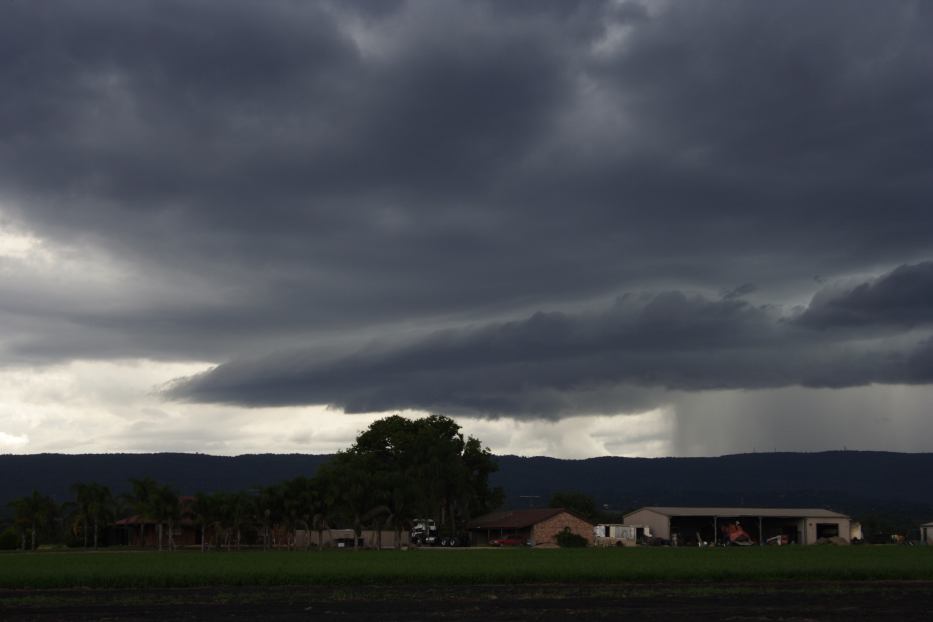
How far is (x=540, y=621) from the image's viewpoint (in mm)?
33125

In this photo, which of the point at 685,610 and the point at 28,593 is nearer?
the point at 685,610

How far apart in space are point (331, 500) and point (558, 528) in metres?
25.8

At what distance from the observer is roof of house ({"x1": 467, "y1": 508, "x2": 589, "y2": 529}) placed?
121 m

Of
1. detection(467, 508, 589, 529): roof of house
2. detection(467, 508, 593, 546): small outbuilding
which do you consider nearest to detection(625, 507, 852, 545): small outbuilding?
detection(467, 508, 593, 546): small outbuilding

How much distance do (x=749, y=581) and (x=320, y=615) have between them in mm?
23775

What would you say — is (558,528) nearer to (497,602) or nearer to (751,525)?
(751,525)

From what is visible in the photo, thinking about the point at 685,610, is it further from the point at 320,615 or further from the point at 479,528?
the point at 479,528

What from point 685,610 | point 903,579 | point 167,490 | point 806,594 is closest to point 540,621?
point 685,610

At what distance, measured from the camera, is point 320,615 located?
35562 millimetres

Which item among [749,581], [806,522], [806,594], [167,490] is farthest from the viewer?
[806,522]

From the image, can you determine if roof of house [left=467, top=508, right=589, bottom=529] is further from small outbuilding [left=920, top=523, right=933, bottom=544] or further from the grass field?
the grass field

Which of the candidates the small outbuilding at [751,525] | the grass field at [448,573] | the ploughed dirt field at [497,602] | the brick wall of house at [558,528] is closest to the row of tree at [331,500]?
the brick wall of house at [558,528]

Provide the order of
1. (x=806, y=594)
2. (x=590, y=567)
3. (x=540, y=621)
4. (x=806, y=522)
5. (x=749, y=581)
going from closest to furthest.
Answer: (x=540, y=621) < (x=806, y=594) < (x=749, y=581) < (x=590, y=567) < (x=806, y=522)

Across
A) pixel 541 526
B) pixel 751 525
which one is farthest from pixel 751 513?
pixel 541 526
